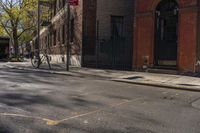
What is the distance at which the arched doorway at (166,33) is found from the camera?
19.9m

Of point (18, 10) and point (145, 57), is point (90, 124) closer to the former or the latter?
point (145, 57)

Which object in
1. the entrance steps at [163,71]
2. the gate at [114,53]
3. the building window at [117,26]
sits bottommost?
the entrance steps at [163,71]

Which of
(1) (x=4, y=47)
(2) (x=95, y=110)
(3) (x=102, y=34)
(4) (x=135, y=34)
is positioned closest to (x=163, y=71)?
(4) (x=135, y=34)

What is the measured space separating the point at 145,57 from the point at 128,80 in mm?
4924

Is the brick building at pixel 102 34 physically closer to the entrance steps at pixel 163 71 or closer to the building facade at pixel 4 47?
the entrance steps at pixel 163 71

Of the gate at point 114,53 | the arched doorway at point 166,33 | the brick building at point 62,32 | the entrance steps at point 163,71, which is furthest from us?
the brick building at point 62,32

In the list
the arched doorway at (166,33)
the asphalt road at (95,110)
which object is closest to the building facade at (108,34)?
the arched doorway at (166,33)

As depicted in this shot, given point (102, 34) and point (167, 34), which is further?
point (102, 34)

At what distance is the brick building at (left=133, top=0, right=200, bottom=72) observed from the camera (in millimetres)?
18594

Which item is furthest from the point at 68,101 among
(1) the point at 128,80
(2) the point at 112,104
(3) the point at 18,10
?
(3) the point at 18,10

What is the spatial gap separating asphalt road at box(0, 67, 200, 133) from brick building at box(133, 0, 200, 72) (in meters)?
6.04

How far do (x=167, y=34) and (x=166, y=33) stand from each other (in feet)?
0.28

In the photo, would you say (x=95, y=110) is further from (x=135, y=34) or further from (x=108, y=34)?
(x=108, y=34)

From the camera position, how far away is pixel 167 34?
20.3 m
